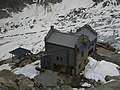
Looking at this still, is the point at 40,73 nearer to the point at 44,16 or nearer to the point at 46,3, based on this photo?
the point at 44,16

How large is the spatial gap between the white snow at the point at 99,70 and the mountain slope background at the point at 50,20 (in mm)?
11842

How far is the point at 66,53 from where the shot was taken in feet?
91.0

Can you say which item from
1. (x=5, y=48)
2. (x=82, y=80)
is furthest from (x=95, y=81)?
(x=5, y=48)

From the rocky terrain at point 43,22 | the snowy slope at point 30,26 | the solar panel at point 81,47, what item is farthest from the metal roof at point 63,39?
the snowy slope at point 30,26

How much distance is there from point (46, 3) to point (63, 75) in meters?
37.6

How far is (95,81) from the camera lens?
26.9 metres

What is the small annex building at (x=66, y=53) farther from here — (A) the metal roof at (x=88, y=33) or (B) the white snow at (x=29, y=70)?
(A) the metal roof at (x=88, y=33)

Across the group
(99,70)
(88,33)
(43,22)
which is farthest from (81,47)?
(43,22)

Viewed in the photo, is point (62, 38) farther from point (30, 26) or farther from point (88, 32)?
point (30, 26)

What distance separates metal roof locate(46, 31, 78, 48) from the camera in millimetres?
28078

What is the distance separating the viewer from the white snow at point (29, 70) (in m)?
→ 28.5

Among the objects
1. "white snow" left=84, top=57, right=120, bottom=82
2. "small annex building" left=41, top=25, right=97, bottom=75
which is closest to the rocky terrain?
"white snow" left=84, top=57, right=120, bottom=82

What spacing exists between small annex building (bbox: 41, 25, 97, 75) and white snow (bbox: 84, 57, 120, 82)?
77cm

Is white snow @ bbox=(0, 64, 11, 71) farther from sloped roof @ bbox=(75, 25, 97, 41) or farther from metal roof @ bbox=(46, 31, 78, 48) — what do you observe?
sloped roof @ bbox=(75, 25, 97, 41)
